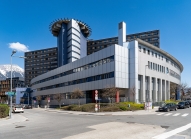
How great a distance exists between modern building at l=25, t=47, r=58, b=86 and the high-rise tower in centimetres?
4166

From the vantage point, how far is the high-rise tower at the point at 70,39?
254 feet

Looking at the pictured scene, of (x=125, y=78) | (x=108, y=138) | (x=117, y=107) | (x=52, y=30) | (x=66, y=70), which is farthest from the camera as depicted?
(x=52, y=30)

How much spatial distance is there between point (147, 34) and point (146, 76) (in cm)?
6380

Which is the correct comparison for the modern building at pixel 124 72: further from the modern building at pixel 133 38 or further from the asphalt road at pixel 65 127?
the modern building at pixel 133 38

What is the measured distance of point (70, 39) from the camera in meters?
77.8

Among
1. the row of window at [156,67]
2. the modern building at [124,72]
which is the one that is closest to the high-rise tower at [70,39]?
the modern building at [124,72]

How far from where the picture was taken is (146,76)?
48.1 m

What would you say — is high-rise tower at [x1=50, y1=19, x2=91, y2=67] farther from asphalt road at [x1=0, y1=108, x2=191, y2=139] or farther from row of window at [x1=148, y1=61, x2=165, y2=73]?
asphalt road at [x1=0, y1=108, x2=191, y2=139]

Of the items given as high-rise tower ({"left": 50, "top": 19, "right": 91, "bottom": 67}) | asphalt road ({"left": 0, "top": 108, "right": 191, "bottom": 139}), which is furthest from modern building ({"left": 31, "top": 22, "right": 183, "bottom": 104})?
asphalt road ({"left": 0, "top": 108, "right": 191, "bottom": 139})

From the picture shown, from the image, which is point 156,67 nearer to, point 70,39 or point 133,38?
point 70,39

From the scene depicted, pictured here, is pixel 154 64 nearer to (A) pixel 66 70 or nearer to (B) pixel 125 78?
(B) pixel 125 78

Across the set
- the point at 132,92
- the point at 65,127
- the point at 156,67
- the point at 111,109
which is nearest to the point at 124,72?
the point at 132,92

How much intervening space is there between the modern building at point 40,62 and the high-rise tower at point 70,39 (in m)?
41.7

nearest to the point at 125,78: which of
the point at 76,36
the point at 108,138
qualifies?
the point at 108,138
